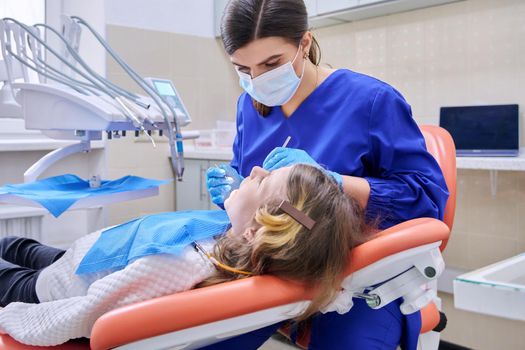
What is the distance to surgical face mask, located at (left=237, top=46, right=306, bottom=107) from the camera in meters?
1.40

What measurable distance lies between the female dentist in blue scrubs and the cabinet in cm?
163

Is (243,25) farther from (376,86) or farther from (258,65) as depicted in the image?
(376,86)

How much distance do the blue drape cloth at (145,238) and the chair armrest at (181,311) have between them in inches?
7.9

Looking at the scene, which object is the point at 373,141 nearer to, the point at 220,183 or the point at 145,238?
the point at 220,183

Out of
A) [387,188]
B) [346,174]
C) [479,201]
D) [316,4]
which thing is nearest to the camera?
[387,188]

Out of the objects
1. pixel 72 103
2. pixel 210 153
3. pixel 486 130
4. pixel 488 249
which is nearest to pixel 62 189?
pixel 72 103

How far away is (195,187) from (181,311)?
94.8 inches

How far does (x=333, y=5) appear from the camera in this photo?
2.82 meters

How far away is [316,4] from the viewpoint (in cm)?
291

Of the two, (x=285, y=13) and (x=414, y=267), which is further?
(x=285, y=13)

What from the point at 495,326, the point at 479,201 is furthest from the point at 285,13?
the point at 495,326

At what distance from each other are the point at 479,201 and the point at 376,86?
55.5 inches

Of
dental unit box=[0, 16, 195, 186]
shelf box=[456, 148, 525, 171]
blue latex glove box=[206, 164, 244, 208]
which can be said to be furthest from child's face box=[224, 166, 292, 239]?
shelf box=[456, 148, 525, 171]

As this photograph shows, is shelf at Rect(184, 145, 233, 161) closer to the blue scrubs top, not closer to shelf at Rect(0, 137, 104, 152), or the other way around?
shelf at Rect(0, 137, 104, 152)
